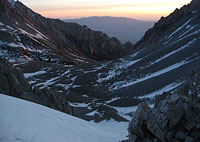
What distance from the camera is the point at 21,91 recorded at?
23.8m

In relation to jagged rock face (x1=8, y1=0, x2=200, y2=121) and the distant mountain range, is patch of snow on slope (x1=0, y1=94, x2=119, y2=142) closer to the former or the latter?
the distant mountain range

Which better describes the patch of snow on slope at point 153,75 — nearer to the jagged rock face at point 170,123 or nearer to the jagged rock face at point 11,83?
the jagged rock face at point 11,83

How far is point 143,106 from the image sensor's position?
10.1 m

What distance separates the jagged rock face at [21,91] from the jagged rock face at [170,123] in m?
16.9

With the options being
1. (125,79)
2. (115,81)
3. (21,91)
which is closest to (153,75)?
(125,79)

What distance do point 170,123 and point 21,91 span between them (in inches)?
774

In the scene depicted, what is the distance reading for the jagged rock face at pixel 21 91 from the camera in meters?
23.3

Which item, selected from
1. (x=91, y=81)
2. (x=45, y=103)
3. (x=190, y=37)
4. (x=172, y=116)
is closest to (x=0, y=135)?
(x=172, y=116)

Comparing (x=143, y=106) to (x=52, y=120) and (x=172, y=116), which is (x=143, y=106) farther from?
(x=52, y=120)

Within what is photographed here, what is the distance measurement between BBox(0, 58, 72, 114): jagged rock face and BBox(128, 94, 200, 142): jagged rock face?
16.9 meters

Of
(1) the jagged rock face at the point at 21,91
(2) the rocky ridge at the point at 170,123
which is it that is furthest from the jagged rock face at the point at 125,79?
(2) the rocky ridge at the point at 170,123

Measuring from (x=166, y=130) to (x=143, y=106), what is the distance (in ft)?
6.36

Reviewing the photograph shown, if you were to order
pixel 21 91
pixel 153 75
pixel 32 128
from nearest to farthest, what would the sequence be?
1. pixel 32 128
2. pixel 21 91
3. pixel 153 75

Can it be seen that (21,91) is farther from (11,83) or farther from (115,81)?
(115,81)
